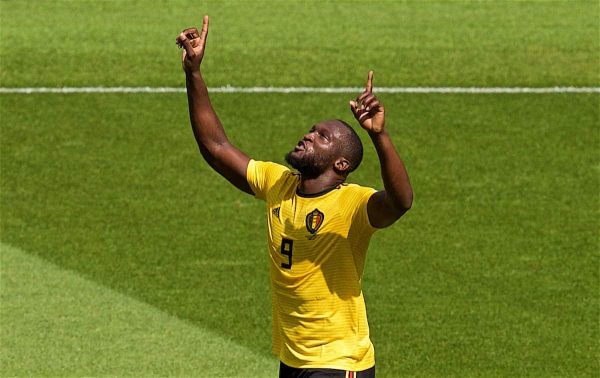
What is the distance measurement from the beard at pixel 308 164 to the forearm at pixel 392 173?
61 centimetres

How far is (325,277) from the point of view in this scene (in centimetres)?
926

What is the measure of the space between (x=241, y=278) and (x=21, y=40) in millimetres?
7803

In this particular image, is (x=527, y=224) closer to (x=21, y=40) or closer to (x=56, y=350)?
(x=56, y=350)

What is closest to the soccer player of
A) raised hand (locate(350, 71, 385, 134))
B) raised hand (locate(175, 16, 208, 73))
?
raised hand (locate(350, 71, 385, 134))

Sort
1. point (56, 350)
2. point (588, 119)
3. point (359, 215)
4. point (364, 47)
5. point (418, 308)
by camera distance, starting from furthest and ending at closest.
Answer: point (364, 47), point (588, 119), point (418, 308), point (56, 350), point (359, 215)

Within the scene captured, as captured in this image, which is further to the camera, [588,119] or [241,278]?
[588,119]

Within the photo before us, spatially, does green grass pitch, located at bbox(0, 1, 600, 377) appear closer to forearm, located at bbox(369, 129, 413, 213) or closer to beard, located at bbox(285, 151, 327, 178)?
beard, located at bbox(285, 151, 327, 178)

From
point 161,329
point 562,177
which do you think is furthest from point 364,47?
point 161,329

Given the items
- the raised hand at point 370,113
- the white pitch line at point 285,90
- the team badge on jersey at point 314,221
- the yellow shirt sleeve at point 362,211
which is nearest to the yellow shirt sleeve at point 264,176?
the team badge on jersey at point 314,221

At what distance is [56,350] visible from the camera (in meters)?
13.7

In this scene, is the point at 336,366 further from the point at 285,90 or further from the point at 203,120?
the point at 285,90

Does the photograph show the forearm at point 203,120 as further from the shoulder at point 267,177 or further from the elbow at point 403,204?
the elbow at point 403,204

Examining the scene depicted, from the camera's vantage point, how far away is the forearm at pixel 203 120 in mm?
9938

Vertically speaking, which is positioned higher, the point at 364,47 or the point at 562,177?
the point at 364,47
